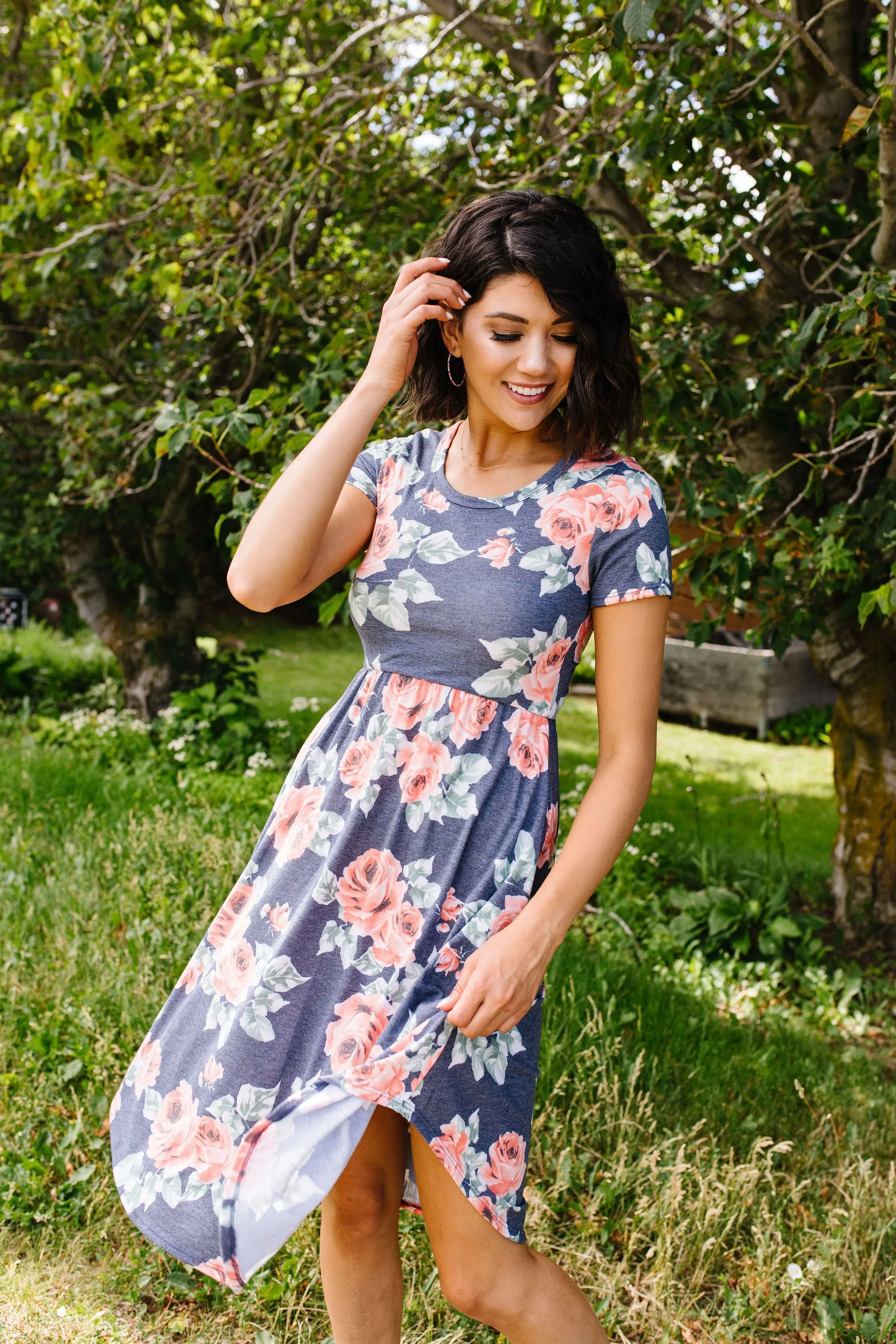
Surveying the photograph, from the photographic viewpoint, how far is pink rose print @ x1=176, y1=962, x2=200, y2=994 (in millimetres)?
1782

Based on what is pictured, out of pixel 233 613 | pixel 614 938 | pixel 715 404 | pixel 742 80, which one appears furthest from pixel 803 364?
pixel 233 613

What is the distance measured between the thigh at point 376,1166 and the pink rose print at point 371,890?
27cm

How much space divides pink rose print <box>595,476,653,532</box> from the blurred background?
3.02ft

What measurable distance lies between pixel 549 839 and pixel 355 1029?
0.40 m

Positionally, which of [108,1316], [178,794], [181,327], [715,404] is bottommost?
[108,1316]

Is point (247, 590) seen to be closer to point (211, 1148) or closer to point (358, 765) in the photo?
point (358, 765)

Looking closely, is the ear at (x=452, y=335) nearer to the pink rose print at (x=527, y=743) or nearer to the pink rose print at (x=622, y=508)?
the pink rose print at (x=622, y=508)

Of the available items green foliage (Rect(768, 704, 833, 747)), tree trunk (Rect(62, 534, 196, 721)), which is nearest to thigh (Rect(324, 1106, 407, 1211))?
tree trunk (Rect(62, 534, 196, 721))

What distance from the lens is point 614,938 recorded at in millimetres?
4293

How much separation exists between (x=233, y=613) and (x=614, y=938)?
10312mm

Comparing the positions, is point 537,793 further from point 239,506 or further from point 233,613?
point 233,613

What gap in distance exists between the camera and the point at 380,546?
68.4 inches

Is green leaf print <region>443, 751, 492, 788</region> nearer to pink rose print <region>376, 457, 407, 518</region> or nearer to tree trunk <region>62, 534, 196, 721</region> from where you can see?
pink rose print <region>376, 457, 407, 518</region>

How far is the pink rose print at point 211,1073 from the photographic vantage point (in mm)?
1632
